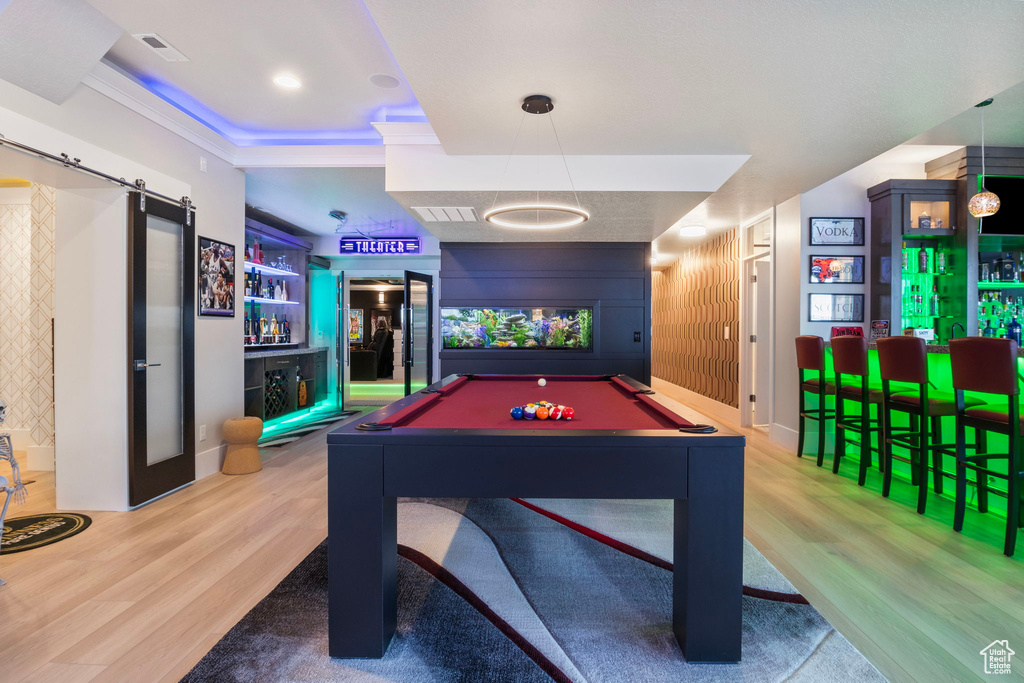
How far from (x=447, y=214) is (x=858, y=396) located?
3706 millimetres

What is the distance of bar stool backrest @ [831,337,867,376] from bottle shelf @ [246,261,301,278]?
614cm

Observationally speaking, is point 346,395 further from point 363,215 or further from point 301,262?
point 363,215

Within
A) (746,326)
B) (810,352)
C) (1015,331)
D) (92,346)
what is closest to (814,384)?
(810,352)

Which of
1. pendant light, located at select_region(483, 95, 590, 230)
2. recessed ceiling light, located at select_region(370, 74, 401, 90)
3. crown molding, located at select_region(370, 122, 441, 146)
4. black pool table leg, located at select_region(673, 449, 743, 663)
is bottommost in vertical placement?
black pool table leg, located at select_region(673, 449, 743, 663)

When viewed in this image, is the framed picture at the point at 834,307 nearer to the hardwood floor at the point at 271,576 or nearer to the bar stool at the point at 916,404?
the bar stool at the point at 916,404

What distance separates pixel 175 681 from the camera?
5.46 feet

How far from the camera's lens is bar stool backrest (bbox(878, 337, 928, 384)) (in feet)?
10.5

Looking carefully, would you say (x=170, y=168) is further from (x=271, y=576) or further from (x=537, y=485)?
(x=537, y=485)

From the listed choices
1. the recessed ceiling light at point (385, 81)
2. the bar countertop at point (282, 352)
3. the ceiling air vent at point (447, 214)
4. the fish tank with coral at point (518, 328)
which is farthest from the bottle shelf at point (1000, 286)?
the bar countertop at point (282, 352)

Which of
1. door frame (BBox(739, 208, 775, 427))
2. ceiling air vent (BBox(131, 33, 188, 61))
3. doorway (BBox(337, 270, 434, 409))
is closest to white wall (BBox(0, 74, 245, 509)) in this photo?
ceiling air vent (BBox(131, 33, 188, 61))

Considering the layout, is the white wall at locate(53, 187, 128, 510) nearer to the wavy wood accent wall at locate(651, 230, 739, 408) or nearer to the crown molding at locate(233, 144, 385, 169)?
the crown molding at locate(233, 144, 385, 169)

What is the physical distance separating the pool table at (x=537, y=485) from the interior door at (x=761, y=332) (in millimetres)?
4872

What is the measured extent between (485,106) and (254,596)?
2.81 m

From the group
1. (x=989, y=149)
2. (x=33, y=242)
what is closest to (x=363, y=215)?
(x=33, y=242)
